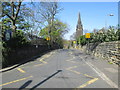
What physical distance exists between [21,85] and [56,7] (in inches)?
1451

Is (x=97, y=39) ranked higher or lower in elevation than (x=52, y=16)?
lower

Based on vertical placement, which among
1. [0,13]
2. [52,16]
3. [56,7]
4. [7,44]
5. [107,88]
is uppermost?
[56,7]

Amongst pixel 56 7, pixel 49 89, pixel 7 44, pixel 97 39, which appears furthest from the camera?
pixel 56 7

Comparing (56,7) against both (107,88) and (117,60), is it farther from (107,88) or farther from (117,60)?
(107,88)

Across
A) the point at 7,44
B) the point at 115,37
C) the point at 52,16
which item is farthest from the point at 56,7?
the point at 7,44

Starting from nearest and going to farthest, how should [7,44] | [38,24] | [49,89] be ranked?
[49,89] < [7,44] < [38,24]

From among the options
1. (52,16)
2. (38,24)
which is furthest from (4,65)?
(52,16)

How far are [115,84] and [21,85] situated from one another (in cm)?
411

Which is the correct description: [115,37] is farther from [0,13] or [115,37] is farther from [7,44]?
[0,13]

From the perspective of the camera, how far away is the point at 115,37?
15.7 meters

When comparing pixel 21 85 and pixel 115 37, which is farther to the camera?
pixel 115 37

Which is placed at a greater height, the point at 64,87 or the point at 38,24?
the point at 38,24

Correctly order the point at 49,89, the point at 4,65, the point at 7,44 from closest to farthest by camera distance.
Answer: the point at 49,89 → the point at 4,65 → the point at 7,44

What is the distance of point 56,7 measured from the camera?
133 feet
